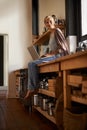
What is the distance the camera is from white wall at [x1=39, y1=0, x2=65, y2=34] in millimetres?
3939

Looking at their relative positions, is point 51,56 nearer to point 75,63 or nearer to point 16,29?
point 75,63

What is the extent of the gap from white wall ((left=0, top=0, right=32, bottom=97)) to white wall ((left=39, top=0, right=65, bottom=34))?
36 cm

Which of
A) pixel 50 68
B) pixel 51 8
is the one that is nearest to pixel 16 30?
pixel 51 8

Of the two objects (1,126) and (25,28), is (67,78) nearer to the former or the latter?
(1,126)

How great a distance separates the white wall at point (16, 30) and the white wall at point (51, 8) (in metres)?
0.36

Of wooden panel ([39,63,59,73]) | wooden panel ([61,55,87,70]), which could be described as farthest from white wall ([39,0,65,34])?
wooden panel ([61,55,87,70])

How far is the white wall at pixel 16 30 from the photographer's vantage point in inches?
208

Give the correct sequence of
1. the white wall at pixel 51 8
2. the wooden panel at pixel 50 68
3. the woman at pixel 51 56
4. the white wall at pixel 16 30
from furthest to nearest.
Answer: the white wall at pixel 16 30 → the white wall at pixel 51 8 → the woman at pixel 51 56 → the wooden panel at pixel 50 68

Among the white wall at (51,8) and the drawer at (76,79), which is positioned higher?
the white wall at (51,8)

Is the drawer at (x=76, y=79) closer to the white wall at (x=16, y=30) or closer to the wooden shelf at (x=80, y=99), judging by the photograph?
the wooden shelf at (x=80, y=99)

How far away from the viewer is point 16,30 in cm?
536

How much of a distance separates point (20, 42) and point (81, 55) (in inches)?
157

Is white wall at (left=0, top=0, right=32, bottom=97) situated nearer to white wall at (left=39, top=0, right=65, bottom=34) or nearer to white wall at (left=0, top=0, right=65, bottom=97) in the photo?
white wall at (left=0, top=0, right=65, bottom=97)

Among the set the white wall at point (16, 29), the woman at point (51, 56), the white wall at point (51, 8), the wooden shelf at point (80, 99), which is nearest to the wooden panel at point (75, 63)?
the wooden shelf at point (80, 99)
